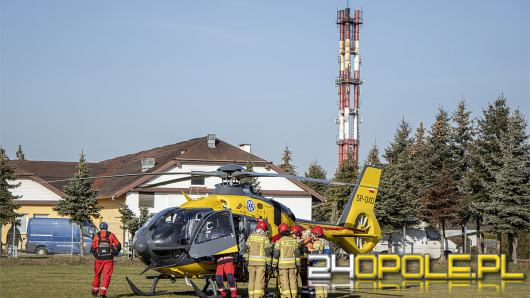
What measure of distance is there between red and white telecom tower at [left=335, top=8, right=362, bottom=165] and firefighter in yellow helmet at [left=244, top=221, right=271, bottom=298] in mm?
78099

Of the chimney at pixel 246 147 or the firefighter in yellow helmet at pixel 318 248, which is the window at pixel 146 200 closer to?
the chimney at pixel 246 147

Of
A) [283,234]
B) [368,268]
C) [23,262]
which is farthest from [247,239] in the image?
[23,262]

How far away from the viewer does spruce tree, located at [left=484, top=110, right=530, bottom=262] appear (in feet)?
156

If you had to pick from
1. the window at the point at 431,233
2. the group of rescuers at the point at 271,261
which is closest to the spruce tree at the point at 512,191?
the window at the point at 431,233

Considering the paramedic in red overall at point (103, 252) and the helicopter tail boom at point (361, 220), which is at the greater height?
the helicopter tail boom at point (361, 220)

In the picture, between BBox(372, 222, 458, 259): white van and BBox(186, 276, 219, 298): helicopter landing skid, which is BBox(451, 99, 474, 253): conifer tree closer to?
→ BBox(372, 222, 458, 259): white van

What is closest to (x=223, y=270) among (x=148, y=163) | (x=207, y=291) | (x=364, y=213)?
(x=207, y=291)

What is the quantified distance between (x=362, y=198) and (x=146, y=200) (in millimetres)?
36218

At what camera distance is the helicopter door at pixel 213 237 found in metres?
22.8

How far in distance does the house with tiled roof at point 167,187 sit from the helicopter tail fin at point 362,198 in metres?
32.8

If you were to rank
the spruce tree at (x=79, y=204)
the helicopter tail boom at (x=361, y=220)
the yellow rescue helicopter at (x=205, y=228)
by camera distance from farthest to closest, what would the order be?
1. the spruce tree at (x=79, y=204)
2. the helicopter tail boom at (x=361, y=220)
3. the yellow rescue helicopter at (x=205, y=228)

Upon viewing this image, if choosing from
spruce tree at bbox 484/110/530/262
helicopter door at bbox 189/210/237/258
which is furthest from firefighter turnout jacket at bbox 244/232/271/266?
spruce tree at bbox 484/110/530/262

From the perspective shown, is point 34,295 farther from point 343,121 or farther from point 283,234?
point 343,121

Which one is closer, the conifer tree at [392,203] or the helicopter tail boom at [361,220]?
the helicopter tail boom at [361,220]
